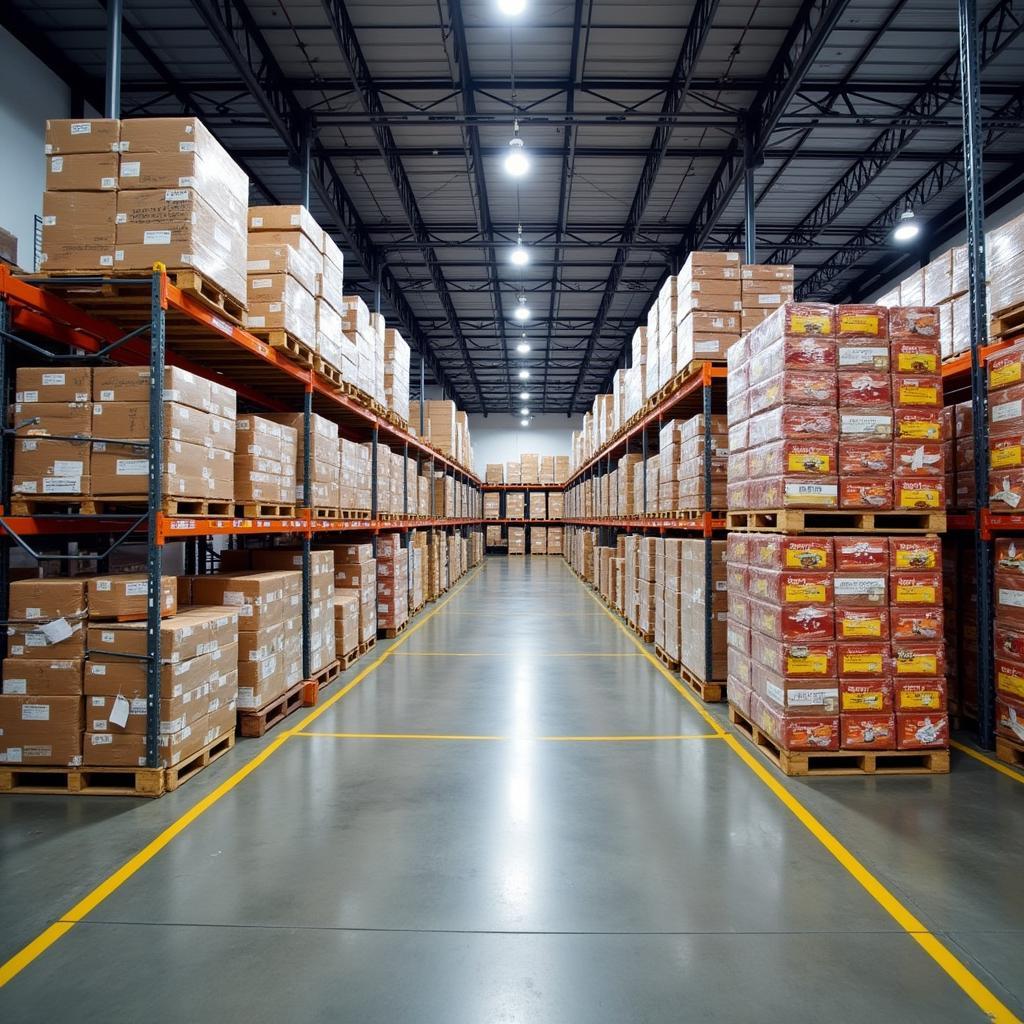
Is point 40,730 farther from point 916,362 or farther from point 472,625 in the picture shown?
point 472,625

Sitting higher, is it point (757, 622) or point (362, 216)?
point (362, 216)

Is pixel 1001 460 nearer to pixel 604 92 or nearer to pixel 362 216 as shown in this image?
pixel 604 92

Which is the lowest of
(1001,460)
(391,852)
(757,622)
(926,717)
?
(391,852)

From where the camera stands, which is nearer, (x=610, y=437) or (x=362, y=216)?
(x=610, y=437)

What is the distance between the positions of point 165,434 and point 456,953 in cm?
314

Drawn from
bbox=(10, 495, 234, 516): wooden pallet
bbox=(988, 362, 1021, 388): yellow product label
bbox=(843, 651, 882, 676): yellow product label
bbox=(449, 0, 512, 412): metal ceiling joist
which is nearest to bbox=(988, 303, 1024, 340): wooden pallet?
bbox=(988, 362, 1021, 388): yellow product label

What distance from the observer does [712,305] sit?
658cm

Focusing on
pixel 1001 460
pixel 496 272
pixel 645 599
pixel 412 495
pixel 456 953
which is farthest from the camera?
pixel 496 272

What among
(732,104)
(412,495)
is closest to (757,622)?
(412,495)

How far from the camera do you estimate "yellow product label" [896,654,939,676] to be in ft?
13.4

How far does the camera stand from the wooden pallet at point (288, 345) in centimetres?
521

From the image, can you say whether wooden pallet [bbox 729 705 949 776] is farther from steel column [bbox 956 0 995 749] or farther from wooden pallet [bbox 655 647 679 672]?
wooden pallet [bbox 655 647 679 672]

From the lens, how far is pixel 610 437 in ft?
40.8

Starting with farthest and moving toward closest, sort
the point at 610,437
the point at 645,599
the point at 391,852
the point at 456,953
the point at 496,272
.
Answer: the point at 496,272
the point at 610,437
the point at 645,599
the point at 391,852
the point at 456,953
